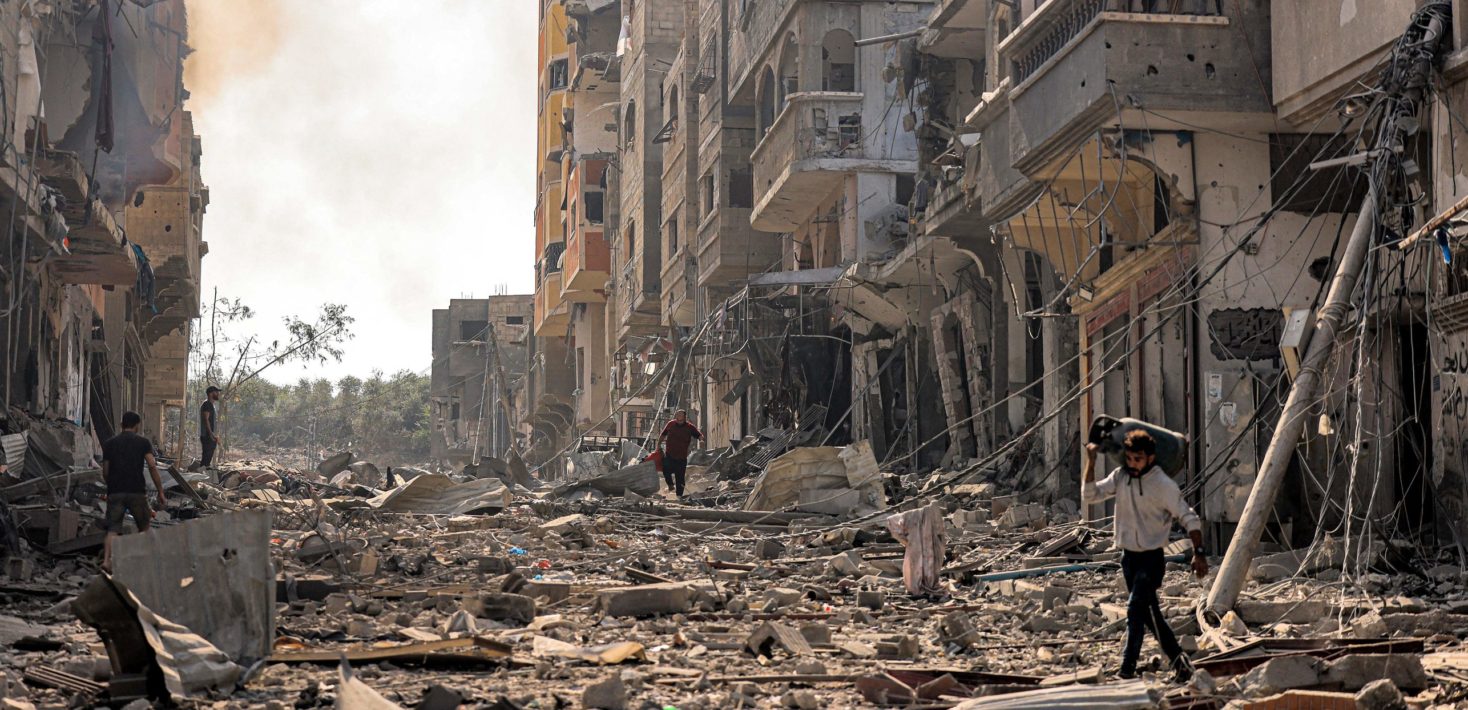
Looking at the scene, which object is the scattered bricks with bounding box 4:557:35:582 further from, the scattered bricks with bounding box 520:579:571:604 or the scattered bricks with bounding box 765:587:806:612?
the scattered bricks with bounding box 765:587:806:612

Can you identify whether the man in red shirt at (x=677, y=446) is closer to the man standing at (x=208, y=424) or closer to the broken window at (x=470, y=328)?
the man standing at (x=208, y=424)

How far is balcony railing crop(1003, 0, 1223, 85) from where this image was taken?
47.1 ft

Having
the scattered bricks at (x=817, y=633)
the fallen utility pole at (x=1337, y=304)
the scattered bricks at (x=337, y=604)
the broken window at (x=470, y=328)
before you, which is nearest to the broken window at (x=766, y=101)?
the fallen utility pole at (x=1337, y=304)

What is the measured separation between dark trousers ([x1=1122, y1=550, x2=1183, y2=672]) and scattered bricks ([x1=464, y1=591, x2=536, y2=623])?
383 centimetres

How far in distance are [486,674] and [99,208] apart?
50.4 ft

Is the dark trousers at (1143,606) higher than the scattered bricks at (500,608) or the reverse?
higher

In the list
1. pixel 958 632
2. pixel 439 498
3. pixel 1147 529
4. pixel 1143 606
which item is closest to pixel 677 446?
pixel 439 498

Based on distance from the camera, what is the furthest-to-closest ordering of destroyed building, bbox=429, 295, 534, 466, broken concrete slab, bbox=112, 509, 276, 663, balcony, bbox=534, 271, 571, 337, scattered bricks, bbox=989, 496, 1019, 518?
destroyed building, bbox=429, 295, 534, 466
balcony, bbox=534, 271, 571, 337
scattered bricks, bbox=989, 496, 1019, 518
broken concrete slab, bbox=112, 509, 276, 663

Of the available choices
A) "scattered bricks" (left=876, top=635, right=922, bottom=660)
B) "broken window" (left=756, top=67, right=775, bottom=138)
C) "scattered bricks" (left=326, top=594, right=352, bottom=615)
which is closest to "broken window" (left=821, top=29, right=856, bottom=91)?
"broken window" (left=756, top=67, right=775, bottom=138)

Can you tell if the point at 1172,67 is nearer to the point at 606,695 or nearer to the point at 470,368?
the point at 606,695

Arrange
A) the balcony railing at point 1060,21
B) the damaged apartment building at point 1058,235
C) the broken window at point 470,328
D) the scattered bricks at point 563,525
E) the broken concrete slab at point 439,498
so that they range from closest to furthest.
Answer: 1. the damaged apartment building at point 1058,235
2. the balcony railing at point 1060,21
3. the scattered bricks at point 563,525
4. the broken concrete slab at point 439,498
5. the broken window at point 470,328

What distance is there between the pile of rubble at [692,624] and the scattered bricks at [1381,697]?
0.01 meters

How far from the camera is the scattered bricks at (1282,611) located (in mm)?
9289

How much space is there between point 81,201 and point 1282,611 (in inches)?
627
